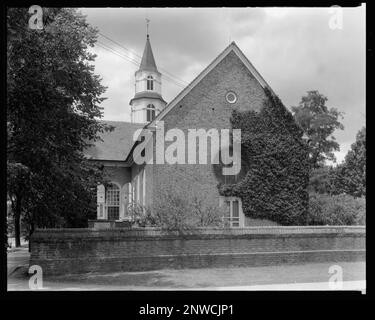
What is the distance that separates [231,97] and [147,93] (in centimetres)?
2653

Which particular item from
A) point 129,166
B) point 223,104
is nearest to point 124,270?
point 223,104

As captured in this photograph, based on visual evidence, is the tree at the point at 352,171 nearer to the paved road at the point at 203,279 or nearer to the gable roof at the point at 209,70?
the gable roof at the point at 209,70

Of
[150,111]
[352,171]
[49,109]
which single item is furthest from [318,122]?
[49,109]

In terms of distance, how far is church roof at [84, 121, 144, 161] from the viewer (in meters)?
29.9

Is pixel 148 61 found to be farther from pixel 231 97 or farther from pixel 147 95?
pixel 231 97

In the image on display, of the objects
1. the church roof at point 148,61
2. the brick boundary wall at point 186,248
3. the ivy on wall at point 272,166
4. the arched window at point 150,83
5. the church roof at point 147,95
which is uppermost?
the church roof at point 148,61

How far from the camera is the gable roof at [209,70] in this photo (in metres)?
22.2

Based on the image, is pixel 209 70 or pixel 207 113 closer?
pixel 207 113

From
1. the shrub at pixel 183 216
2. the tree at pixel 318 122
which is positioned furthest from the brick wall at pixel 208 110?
the tree at pixel 318 122

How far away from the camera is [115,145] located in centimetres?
3128

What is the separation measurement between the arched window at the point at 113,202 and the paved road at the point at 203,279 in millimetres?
14366

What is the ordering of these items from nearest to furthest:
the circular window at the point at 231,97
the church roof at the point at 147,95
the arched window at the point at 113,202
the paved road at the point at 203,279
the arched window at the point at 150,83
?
the paved road at the point at 203,279, the circular window at the point at 231,97, the arched window at the point at 113,202, the church roof at the point at 147,95, the arched window at the point at 150,83

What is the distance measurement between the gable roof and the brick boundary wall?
28.4 ft

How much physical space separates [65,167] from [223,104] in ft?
38.7
